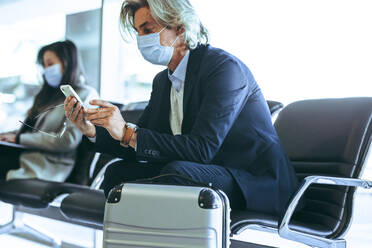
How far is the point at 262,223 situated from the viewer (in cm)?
152

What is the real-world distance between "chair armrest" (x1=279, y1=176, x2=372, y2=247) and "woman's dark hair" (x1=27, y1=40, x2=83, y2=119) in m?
1.74

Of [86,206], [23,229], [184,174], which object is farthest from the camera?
[23,229]

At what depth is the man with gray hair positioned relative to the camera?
4.98 ft

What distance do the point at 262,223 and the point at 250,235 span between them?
249 cm

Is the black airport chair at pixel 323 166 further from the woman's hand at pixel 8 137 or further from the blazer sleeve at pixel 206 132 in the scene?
the woman's hand at pixel 8 137

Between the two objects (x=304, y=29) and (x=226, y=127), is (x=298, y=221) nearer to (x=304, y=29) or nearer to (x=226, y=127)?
(x=226, y=127)

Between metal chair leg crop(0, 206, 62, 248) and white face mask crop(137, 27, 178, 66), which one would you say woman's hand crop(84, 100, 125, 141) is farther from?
metal chair leg crop(0, 206, 62, 248)

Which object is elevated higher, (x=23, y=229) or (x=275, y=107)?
(x=275, y=107)

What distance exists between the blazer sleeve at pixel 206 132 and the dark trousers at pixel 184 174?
55 millimetres

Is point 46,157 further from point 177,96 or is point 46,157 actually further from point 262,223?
point 262,223

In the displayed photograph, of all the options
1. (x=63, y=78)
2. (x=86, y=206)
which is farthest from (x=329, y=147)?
(x=63, y=78)

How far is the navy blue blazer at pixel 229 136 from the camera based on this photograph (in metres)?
1.52

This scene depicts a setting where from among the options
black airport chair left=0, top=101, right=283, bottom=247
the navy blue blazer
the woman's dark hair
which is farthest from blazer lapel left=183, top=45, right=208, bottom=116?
the woman's dark hair

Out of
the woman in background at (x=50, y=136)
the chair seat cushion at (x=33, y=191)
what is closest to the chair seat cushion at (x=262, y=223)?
the chair seat cushion at (x=33, y=191)
